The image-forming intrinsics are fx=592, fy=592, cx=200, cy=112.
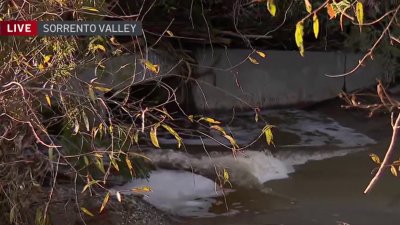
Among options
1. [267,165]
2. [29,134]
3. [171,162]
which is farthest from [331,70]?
[29,134]

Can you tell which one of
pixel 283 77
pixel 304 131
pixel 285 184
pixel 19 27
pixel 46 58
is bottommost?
pixel 285 184

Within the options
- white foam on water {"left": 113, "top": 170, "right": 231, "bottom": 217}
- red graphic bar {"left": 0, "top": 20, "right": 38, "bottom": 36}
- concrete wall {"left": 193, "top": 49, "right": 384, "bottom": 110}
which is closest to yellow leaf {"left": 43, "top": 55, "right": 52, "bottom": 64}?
red graphic bar {"left": 0, "top": 20, "right": 38, "bottom": 36}

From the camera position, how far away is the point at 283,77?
31.4 ft

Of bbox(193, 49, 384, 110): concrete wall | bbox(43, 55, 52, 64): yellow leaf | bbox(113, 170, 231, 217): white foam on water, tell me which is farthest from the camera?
bbox(193, 49, 384, 110): concrete wall

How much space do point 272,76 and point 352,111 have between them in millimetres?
1363

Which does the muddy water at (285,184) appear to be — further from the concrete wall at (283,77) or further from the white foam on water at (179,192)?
the concrete wall at (283,77)

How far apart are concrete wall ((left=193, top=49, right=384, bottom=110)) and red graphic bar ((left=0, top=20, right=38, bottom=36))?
5749 mm

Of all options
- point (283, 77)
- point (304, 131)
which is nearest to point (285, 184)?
point (304, 131)

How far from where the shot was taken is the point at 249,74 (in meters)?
9.28

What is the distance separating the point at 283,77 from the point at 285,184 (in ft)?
12.1

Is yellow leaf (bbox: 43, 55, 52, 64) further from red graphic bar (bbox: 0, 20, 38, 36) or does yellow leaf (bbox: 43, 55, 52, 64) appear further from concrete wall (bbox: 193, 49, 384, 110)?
concrete wall (bbox: 193, 49, 384, 110)

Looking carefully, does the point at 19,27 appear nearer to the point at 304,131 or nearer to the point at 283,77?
the point at 304,131

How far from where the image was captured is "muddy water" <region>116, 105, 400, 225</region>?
528 centimetres

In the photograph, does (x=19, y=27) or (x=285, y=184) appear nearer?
(x=19, y=27)
